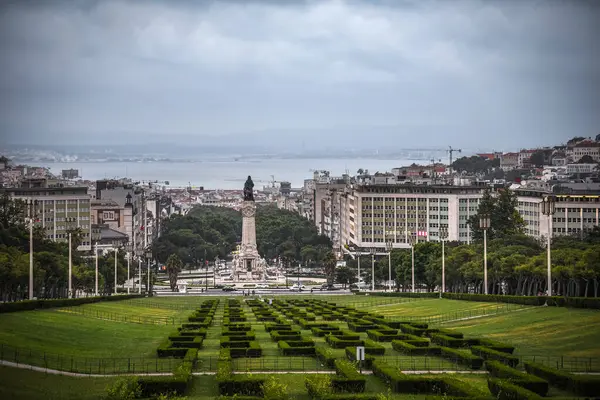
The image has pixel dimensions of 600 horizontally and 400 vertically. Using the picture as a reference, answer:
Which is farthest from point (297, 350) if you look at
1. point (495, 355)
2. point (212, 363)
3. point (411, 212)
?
point (411, 212)

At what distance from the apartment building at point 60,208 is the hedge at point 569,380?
439 feet

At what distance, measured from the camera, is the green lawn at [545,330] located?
54.0m

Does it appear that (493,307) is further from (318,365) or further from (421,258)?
(421,258)

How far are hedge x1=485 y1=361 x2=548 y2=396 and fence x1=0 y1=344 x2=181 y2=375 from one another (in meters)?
13.4

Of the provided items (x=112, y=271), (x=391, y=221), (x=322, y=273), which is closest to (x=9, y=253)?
(x=112, y=271)

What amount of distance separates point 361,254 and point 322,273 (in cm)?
879

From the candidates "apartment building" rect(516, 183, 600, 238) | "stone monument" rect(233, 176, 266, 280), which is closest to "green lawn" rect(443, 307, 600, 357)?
"apartment building" rect(516, 183, 600, 238)

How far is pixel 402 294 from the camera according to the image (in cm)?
11281

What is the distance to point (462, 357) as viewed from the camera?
50.7 m

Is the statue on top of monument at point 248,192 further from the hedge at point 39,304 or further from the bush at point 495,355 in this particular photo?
the bush at point 495,355

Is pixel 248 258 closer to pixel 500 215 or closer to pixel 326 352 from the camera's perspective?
pixel 500 215

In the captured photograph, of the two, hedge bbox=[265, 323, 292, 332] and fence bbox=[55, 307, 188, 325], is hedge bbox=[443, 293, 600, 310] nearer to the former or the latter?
hedge bbox=[265, 323, 292, 332]

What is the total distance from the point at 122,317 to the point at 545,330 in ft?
98.2

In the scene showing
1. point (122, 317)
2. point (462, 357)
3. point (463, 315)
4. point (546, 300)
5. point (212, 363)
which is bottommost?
point (212, 363)
